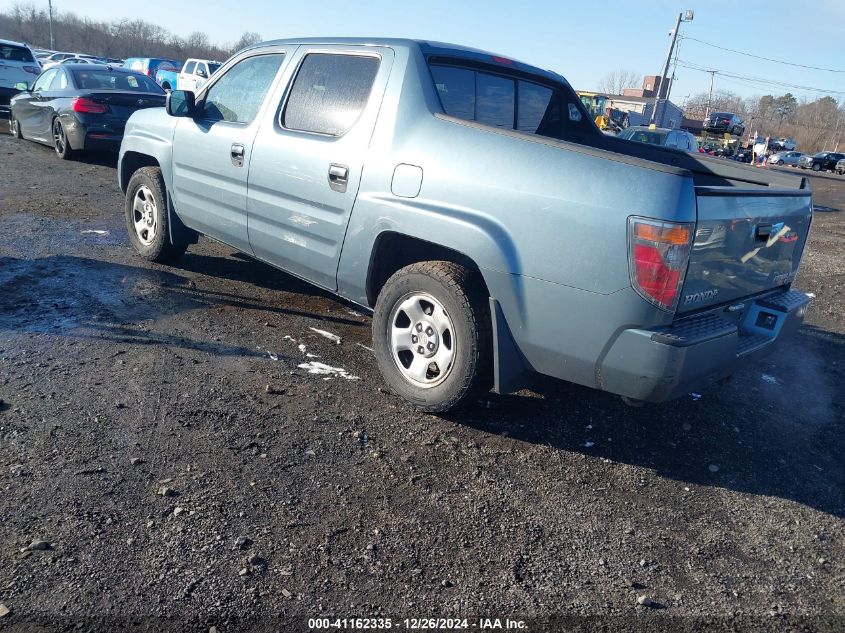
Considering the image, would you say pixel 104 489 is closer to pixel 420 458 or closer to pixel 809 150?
pixel 420 458

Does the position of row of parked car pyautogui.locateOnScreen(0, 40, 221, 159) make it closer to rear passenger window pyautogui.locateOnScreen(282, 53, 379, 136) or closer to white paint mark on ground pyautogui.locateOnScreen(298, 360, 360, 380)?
rear passenger window pyautogui.locateOnScreen(282, 53, 379, 136)

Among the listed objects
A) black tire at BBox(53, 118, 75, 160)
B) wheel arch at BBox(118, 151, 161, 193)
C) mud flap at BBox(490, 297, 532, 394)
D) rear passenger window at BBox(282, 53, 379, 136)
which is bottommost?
black tire at BBox(53, 118, 75, 160)

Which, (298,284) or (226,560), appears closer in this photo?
(226,560)

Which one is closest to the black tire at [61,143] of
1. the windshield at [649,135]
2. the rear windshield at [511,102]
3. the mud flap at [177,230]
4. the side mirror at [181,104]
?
the mud flap at [177,230]

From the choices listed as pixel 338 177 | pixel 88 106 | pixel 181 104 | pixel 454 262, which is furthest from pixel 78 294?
pixel 88 106

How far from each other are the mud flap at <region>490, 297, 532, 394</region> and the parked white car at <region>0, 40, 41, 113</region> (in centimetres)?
1808

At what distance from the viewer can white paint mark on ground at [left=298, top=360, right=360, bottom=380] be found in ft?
13.9

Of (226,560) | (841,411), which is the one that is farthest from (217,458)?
(841,411)

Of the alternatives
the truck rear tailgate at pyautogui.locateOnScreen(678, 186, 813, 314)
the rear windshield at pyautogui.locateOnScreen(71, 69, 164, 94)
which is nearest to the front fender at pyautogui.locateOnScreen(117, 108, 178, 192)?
the truck rear tailgate at pyautogui.locateOnScreen(678, 186, 813, 314)

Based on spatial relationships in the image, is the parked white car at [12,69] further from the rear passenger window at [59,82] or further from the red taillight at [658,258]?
the red taillight at [658,258]

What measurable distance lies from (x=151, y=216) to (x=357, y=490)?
3942 millimetres

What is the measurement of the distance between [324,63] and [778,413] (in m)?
3.76

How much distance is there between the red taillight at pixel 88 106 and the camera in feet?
35.7

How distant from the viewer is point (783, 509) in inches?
128
